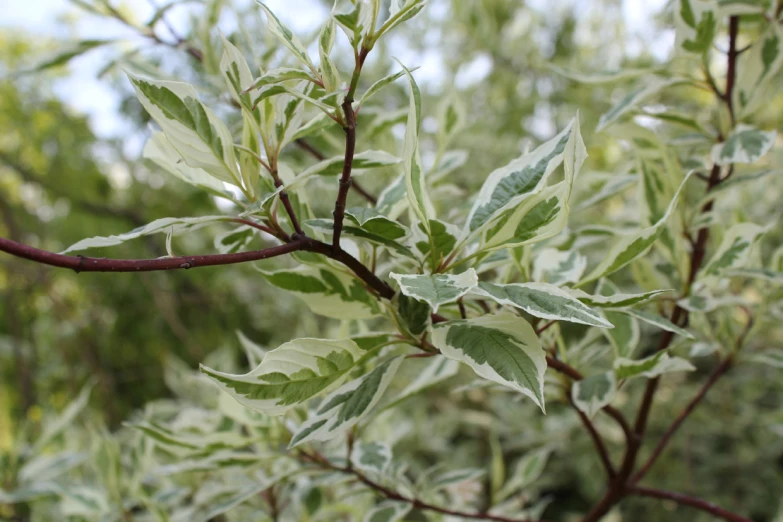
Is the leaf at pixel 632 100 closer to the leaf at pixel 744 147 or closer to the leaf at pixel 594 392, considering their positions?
the leaf at pixel 744 147

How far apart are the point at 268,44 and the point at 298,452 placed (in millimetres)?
474

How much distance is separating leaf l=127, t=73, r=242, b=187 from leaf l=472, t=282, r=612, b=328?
0.61 ft

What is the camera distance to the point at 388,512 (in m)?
0.61

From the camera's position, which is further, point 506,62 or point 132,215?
point 132,215

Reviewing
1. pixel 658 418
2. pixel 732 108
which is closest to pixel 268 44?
pixel 732 108

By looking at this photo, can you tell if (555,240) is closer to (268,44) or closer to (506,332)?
(506,332)

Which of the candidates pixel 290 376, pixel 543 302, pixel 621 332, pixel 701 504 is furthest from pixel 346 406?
pixel 701 504

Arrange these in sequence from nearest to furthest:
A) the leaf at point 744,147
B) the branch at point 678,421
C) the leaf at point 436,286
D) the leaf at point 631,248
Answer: the leaf at point 436,286 → the leaf at point 631,248 → the leaf at point 744,147 → the branch at point 678,421

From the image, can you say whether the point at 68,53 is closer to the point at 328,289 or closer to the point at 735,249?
the point at 328,289

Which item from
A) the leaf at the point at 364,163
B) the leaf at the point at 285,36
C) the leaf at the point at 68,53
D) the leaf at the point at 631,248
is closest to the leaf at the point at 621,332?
the leaf at the point at 631,248

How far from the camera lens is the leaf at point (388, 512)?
1.99ft

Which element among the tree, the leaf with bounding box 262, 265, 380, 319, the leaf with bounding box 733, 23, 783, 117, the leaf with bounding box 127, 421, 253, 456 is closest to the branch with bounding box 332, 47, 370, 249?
the tree

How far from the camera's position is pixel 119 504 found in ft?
2.61

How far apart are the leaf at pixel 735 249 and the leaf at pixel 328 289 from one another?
0.33m
